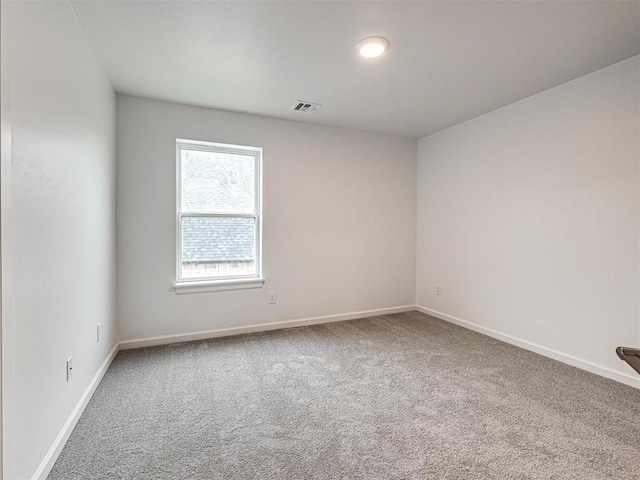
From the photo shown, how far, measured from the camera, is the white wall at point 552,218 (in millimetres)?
2404

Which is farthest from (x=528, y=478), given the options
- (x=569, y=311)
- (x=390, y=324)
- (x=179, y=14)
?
(x=179, y=14)

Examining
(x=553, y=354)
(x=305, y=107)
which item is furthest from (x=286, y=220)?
(x=553, y=354)

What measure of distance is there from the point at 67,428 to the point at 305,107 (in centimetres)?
315

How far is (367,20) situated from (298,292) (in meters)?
2.78

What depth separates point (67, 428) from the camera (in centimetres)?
173

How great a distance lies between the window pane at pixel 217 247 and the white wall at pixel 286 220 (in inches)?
6.4

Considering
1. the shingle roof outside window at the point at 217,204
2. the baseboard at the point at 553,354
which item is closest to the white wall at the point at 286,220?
the shingle roof outside window at the point at 217,204

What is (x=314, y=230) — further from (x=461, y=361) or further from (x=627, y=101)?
(x=627, y=101)

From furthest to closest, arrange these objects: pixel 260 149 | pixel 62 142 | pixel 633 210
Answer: pixel 260 149, pixel 633 210, pixel 62 142

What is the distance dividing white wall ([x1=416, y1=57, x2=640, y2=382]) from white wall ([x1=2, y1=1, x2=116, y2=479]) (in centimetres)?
367

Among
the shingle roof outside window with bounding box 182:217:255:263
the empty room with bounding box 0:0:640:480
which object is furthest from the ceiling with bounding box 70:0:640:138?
the shingle roof outside window with bounding box 182:217:255:263

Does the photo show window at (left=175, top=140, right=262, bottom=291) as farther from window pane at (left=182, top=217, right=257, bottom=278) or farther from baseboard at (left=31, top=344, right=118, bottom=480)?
baseboard at (left=31, top=344, right=118, bottom=480)

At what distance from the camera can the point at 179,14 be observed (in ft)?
6.18

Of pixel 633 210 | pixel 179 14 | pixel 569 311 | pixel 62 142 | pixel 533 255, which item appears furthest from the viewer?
pixel 533 255
